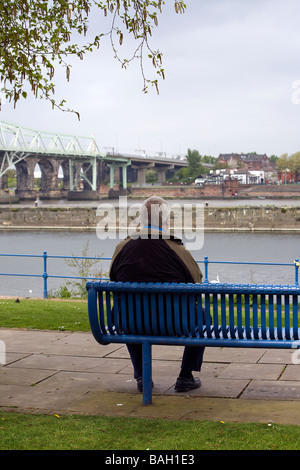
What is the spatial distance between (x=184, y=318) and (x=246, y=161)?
181442 millimetres

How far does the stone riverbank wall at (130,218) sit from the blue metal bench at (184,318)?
6022cm

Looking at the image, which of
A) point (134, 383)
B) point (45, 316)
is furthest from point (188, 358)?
point (45, 316)

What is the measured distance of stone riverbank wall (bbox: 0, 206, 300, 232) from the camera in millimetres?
64562

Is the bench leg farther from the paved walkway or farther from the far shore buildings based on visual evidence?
the far shore buildings

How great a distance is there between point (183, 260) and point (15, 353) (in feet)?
7.27

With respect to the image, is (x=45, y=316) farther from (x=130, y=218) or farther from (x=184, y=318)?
(x=130, y=218)

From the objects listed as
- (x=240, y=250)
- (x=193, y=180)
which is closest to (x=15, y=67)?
(x=240, y=250)

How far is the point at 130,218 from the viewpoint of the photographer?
6962cm

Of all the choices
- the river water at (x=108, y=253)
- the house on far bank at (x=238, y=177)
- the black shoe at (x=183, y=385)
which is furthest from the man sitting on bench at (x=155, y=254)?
the house on far bank at (x=238, y=177)

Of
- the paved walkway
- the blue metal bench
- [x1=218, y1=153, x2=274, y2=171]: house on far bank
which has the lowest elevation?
the paved walkway

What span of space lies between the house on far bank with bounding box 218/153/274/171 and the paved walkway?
172 meters

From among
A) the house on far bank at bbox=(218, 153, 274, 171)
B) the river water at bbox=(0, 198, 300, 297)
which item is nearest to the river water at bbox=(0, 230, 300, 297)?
the river water at bbox=(0, 198, 300, 297)

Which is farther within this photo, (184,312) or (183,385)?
(183,385)

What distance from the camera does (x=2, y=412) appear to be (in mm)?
4109
